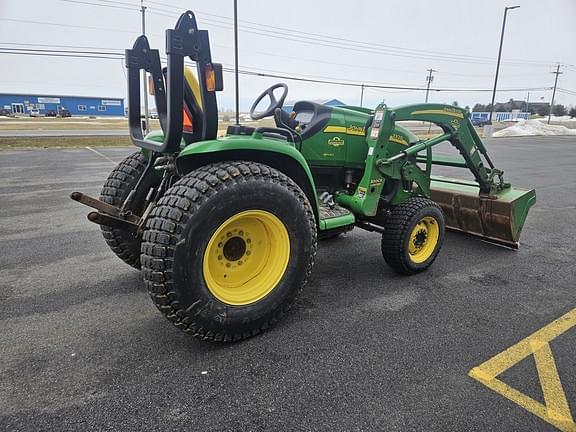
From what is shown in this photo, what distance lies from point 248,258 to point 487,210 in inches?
135

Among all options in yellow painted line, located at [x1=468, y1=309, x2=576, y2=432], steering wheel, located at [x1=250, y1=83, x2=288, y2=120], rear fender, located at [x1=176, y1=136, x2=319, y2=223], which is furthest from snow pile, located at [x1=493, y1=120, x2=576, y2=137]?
rear fender, located at [x1=176, y1=136, x2=319, y2=223]

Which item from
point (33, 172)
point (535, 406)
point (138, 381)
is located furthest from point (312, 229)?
point (33, 172)

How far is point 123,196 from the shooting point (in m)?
3.46

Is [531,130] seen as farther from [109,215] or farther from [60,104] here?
[60,104]

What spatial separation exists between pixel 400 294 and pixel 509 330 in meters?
0.89

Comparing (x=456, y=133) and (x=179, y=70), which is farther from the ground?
(x=179, y=70)

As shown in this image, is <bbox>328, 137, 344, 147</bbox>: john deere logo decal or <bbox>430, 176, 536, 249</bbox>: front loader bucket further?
<bbox>430, 176, 536, 249</bbox>: front loader bucket

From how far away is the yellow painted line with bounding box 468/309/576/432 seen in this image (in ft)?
7.20

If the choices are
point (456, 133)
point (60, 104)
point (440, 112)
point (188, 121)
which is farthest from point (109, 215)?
point (60, 104)

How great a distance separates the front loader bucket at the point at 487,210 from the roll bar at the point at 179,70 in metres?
3.63

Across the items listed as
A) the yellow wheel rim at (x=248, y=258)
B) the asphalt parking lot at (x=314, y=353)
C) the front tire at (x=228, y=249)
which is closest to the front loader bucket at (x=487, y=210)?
the asphalt parking lot at (x=314, y=353)

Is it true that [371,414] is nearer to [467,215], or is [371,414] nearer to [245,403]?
[245,403]

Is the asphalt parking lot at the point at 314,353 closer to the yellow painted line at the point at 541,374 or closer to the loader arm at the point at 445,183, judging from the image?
the yellow painted line at the point at 541,374

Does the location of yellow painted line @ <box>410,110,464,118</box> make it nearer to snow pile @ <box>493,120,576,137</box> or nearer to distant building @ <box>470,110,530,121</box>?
snow pile @ <box>493,120,576,137</box>
